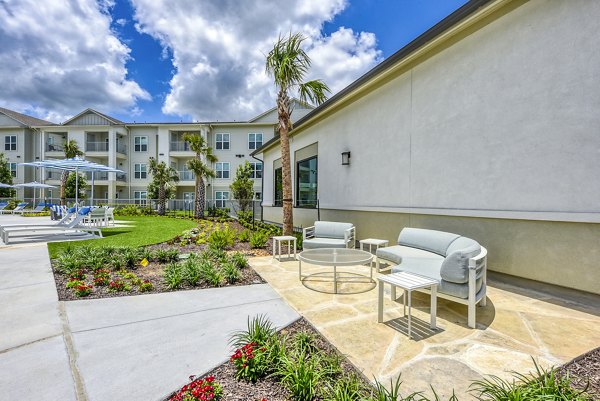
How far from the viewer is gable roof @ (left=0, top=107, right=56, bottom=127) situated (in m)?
31.4

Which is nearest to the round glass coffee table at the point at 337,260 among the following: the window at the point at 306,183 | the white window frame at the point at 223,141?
the window at the point at 306,183

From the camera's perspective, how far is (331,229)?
22.9 feet

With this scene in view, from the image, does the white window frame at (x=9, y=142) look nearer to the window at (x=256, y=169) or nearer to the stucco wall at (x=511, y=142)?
the window at (x=256, y=169)

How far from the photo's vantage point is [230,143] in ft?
98.3

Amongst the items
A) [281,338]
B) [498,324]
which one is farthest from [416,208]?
[281,338]

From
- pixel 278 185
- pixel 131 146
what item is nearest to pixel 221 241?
pixel 278 185

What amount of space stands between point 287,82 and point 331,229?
4.88 m

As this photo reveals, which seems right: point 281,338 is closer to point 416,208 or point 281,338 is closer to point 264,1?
point 416,208

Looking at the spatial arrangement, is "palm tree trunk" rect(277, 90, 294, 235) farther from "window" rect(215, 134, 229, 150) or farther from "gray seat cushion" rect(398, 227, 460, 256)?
"window" rect(215, 134, 229, 150)

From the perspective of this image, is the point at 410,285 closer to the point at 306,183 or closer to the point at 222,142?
the point at 306,183

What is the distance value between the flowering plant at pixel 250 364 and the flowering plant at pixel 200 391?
0.21m

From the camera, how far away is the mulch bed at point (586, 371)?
209 cm

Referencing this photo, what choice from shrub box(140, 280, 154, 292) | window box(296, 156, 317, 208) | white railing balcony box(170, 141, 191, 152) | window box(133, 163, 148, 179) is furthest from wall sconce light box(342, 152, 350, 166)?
window box(133, 163, 148, 179)

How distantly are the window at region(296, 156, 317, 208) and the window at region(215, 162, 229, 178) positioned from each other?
1867 centimetres
